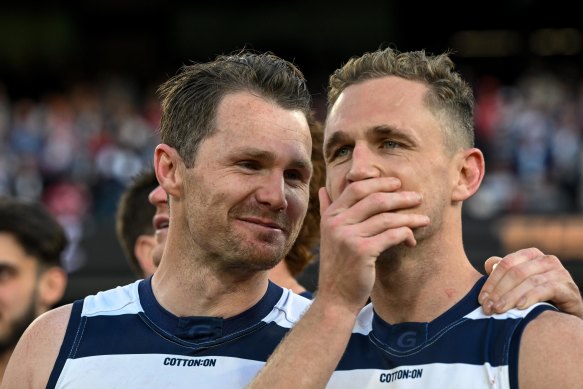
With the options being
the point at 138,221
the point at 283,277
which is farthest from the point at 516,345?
the point at 138,221

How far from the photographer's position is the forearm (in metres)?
3.02

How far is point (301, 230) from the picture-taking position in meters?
4.75

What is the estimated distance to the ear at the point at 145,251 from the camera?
5.18m

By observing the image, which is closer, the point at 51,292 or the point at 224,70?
the point at 224,70

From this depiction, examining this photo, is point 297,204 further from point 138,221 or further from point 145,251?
point 138,221

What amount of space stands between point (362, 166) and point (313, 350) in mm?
Result: 539

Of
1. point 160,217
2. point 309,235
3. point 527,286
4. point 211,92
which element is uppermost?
point 211,92

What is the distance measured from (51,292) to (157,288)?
1.86m

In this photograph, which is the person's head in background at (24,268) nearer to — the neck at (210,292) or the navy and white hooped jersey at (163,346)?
the navy and white hooped jersey at (163,346)

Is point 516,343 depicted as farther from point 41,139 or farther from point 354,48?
point 354,48

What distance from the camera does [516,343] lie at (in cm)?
293

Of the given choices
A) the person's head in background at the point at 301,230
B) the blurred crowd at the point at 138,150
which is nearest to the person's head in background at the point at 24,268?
the person's head in background at the point at 301,230

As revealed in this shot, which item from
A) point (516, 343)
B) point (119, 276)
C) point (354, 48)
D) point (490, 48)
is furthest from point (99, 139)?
point (516, 343)

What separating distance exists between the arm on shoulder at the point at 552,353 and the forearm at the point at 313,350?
0.49 m
